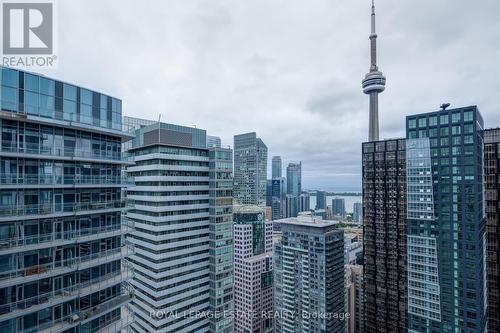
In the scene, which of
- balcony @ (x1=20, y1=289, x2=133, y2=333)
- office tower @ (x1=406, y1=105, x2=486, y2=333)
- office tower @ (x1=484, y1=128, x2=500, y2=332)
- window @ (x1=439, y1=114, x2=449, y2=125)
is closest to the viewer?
balcony @ (x1=20, y1=289, x2=133, y2=333)

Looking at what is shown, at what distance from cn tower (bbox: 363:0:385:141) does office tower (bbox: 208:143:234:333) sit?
11035cm

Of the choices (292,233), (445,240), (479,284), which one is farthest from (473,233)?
(292,233)

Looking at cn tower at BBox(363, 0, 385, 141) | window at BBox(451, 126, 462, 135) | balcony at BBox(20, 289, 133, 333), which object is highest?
cn tower at BBox(363, 0, 385, 141)

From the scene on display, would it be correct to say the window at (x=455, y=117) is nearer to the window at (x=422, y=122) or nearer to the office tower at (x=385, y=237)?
the window at (x=422, y=122)

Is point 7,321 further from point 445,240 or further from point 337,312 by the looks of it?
point 337,312

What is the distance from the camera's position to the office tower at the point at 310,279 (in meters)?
75.4

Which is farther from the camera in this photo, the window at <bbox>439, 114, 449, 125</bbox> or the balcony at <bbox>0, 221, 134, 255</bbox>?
the window at <bbox>439, 114, 449, 125</bbox>

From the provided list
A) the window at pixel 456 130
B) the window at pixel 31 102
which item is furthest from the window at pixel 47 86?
the window at pixel 456 130

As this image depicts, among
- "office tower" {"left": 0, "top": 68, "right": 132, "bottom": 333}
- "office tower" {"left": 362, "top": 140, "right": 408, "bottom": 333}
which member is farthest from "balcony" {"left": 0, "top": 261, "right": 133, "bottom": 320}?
"office tower" {"left": 362, "top": 140, "right": 408, "bottom": 333}

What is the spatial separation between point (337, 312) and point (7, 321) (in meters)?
81.2

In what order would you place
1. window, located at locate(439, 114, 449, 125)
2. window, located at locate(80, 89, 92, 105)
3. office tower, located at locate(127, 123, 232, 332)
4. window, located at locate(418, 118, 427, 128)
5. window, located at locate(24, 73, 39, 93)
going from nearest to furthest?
window, located at locate(24, 73, 39, 93) < window, located at locate(80, 89, 92, 105) < office tower, located at locate(127, 123, 232, 332) < window, located at locate(439, 114, 449, 125) < window, located at locate(418, 118, 427, 128)

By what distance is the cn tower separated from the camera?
142 metres

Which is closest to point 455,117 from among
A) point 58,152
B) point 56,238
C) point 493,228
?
point 493,228

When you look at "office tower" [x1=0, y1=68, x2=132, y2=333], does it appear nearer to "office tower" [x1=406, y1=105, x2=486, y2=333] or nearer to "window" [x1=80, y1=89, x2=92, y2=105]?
"window" [x1=80, y1=89, x2=92, y2=105]
